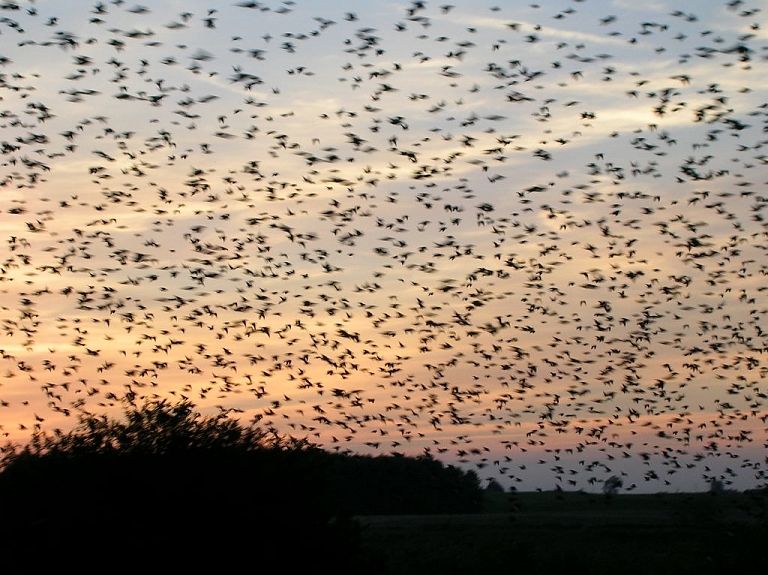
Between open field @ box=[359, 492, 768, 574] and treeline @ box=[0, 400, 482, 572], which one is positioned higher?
treeline @ box=[0, 400, 482, 572]

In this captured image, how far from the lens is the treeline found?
29.7 meters

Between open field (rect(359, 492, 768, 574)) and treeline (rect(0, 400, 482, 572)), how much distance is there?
367cm

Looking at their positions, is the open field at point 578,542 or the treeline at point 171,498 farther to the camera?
the open field at point 578,542

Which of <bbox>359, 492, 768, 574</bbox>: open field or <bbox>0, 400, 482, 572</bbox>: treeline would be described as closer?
<bbox>0, 400, 482, 572</bbox>: treeline

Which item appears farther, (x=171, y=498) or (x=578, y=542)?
(x=578, y=542)

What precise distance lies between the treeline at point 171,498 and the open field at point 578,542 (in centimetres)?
367

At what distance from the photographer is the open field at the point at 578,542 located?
4684 centimetres

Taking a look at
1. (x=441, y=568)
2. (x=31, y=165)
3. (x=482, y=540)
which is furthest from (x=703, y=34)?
(x=482, y=540)

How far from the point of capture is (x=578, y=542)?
2186 inches

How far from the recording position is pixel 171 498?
1211 inches

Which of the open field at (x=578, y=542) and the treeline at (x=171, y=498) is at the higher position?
the treeline at (x=171, y=498)

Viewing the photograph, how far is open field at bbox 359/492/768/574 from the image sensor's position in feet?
154

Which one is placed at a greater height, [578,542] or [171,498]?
[171,498]

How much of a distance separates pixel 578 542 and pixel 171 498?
30.6 metres
